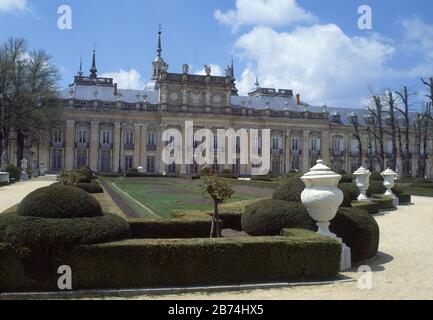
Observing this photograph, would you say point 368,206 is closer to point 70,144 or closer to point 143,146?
point 143,146

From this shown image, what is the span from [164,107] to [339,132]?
78.0 feet

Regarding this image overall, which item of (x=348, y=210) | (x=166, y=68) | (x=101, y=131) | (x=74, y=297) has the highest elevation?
(x=166, y=68)

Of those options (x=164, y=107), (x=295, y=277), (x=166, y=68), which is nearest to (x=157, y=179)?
(x=164, y=107)

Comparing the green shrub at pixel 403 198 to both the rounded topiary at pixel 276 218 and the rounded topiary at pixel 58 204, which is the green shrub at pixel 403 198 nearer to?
the rounded topiary at pixel 276 218

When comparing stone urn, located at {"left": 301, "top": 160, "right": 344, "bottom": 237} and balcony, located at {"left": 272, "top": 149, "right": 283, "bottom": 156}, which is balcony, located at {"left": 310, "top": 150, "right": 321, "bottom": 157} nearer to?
balcony, located at {"left": 272, "top": 149, "right": 283, "bottom": 156}

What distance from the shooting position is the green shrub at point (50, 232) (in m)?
6.55

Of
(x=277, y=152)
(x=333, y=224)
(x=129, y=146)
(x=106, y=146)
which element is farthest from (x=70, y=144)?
(x=333, y=224)

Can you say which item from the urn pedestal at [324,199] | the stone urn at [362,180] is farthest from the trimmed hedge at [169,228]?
the stone urn at [362,180]

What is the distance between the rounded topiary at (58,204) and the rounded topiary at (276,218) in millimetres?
3104

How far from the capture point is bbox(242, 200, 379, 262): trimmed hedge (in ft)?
29.0

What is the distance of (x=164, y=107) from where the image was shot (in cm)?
5828

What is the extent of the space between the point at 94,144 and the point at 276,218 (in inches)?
1988

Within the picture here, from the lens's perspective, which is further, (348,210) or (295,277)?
(348,210)
